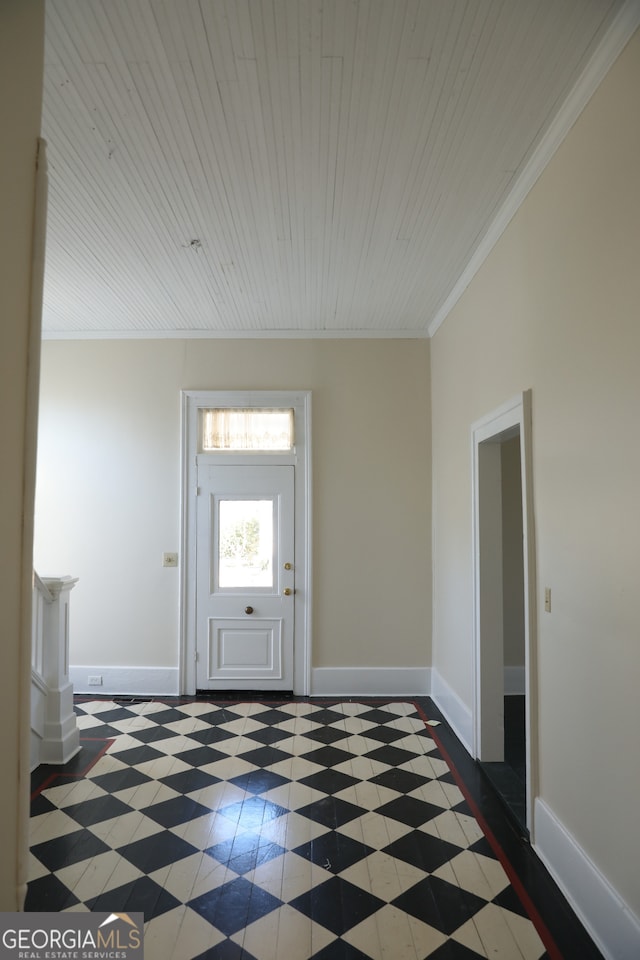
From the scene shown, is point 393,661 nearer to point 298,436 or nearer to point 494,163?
point 298,436

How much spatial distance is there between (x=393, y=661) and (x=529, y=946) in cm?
339

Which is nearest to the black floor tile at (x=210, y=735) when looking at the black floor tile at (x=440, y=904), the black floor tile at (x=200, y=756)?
the black floor tile at (x=200, y=756)

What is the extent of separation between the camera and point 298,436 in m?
5.85

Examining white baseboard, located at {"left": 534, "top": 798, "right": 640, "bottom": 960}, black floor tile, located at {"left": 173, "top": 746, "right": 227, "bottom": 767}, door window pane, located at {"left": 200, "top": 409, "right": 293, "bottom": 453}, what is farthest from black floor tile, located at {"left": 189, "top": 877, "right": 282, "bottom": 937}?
door window pane, located at {"left": 200, "top": 409, "right": 293, "bottom": 453}

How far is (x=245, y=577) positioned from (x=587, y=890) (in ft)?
12.5

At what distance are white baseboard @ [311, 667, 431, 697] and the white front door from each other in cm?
30

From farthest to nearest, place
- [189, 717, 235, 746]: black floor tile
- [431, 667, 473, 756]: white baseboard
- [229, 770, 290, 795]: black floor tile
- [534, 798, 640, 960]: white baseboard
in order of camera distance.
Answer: [189, 717, 235, 746]: black floor tile → [431, 667, 473, 756]: white baseboard → [229, 770, 290, 795]: black floor tile → [534, 798, 640, 960]: white baseboard

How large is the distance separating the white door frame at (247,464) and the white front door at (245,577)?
5 centimetres

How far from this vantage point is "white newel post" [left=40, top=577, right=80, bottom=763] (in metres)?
4.12

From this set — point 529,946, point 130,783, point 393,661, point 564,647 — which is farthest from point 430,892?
point 393,661

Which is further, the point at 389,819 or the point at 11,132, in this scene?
the point at 389,819

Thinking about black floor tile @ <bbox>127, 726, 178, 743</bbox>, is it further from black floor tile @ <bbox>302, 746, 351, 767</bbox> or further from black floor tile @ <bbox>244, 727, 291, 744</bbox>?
black floor tile @ <bbox>302, 746, 351, 767</bbox>

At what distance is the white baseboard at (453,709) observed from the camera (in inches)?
173

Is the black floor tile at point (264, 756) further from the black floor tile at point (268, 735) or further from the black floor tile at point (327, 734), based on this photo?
the black floor tile at point (327, 734)
